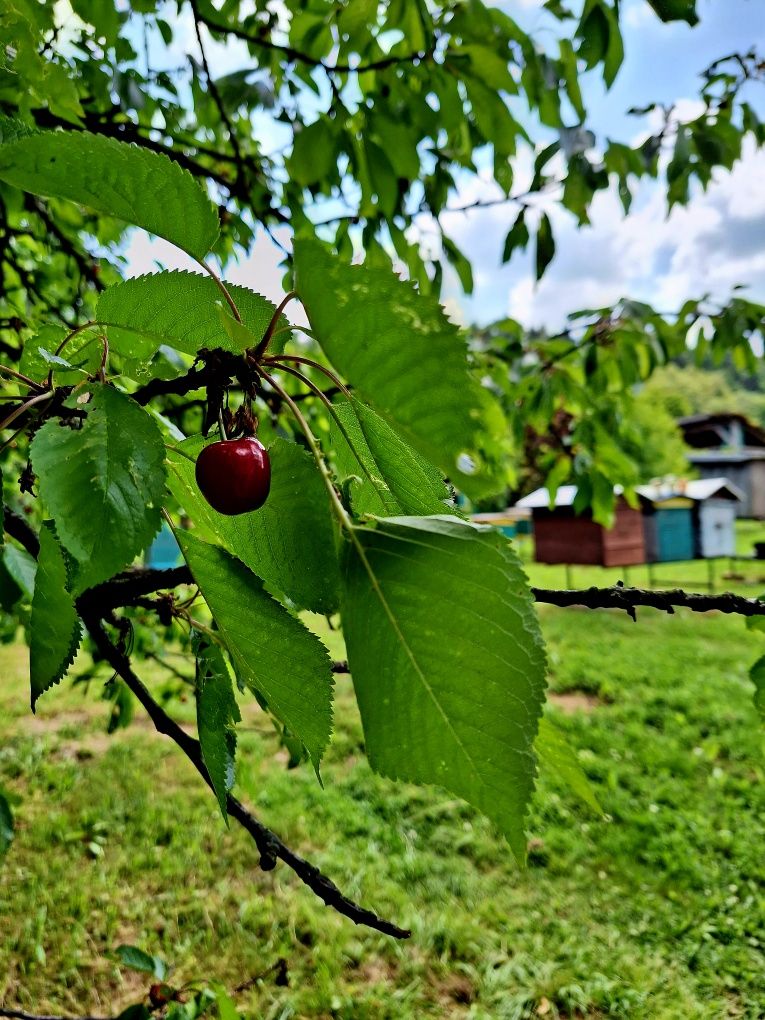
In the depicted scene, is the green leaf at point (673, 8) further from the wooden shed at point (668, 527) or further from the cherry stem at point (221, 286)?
the wooden shed at point (668, 527)

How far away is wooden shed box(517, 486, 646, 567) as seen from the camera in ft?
28.3

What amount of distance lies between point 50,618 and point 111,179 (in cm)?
27

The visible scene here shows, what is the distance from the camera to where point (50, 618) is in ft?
1.51

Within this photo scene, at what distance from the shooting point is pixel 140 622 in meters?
1.92

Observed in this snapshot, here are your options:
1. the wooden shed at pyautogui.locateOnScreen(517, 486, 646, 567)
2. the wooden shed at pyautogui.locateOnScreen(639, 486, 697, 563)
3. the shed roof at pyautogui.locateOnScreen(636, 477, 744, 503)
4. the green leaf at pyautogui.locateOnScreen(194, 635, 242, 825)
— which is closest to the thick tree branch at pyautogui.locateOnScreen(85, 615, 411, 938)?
the green leaf at pyautogui.locateOnScreen(194, 635, 242, 825)

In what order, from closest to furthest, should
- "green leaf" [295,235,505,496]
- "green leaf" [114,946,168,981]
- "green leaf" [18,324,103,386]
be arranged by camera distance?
Result: "green leaf" [295,235,505,496] → "green leaf" [18,324,103,386] → "green leaf" [114,946,168,981]

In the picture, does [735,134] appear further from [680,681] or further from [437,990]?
[680,681]

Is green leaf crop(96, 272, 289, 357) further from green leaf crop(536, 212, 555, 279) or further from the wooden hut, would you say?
the wooden hut

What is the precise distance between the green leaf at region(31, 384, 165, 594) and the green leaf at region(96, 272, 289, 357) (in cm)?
8

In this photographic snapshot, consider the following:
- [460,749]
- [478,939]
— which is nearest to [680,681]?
[478,939]

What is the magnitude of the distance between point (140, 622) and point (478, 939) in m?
1.58

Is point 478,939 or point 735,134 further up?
point 735,134

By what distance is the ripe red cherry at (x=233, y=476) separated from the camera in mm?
368

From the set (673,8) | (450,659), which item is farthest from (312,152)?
(450,659)
